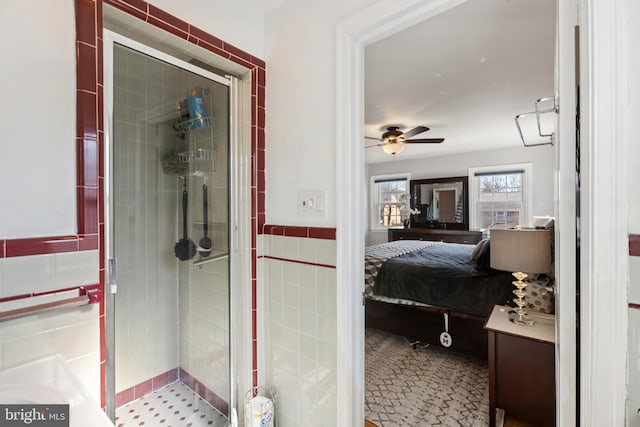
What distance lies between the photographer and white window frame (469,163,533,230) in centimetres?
489

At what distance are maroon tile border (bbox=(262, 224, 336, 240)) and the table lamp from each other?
1.12 m

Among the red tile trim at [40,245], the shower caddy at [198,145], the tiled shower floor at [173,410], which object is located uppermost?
the shower caddy at [198,145]

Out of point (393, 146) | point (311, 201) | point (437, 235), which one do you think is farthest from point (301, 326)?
point (437, 235)

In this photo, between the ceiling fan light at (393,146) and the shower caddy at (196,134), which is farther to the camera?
the ceiling fan light at (393,146)

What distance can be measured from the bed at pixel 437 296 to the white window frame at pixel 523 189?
97.0 inches

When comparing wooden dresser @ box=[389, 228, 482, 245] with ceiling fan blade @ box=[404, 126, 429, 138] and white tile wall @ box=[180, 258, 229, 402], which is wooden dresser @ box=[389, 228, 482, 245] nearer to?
ceiling fan blade @ box=[404, 126, 429, 138]

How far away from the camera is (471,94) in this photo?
2.86 m

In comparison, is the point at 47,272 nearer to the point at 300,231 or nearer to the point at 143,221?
the point at 143,221

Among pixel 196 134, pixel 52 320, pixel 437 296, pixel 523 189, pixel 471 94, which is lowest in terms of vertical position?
pixel 437 296

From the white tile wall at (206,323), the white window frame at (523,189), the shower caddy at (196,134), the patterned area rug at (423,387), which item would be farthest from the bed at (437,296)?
the white window frame at (523,189)

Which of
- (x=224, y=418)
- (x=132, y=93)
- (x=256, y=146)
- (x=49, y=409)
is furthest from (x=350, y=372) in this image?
(x=132, y=93)

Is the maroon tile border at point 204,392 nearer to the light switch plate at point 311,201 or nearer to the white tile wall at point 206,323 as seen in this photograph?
the white tile wall at point 206,323

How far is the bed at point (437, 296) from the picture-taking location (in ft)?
8.09

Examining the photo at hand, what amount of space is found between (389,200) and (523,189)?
243cm
